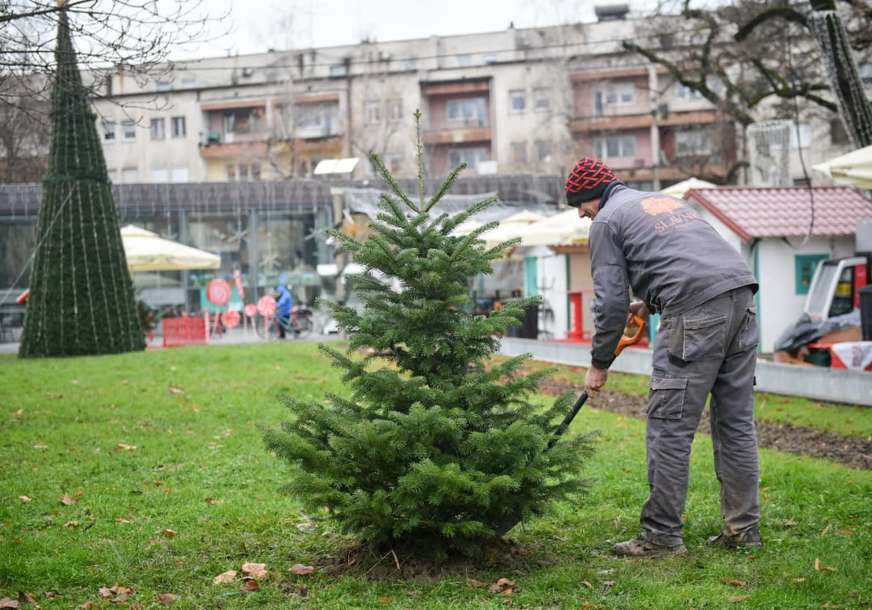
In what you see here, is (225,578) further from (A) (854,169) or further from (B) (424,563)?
(A) (854,169)

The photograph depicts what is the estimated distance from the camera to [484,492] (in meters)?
4.72

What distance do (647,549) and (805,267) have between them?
41.9ft

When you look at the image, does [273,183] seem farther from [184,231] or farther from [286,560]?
[286,560]

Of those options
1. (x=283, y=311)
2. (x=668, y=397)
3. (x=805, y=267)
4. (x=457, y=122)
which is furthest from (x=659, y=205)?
(x=457, y=122)

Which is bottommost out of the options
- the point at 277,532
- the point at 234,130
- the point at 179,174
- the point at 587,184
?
the point at 277,532

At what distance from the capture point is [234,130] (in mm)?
66750

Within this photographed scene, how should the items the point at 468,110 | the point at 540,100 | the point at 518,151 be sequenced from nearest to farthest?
the point at 540,100 < the point at 518,151 < the point at 468,110

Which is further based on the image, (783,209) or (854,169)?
(783,209)

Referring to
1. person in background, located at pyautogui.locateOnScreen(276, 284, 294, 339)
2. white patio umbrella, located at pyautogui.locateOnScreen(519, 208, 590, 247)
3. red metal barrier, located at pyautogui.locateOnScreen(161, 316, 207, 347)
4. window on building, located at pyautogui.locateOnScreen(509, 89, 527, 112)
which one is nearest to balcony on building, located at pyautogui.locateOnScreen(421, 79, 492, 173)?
window on building, located at pyautogui.locateOnScreen(509, 89, 527, 112)

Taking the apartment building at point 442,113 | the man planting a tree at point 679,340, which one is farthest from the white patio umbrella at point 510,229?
the apartment building at point 442,113

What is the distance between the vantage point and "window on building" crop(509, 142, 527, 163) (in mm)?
63688

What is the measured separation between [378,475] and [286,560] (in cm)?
83

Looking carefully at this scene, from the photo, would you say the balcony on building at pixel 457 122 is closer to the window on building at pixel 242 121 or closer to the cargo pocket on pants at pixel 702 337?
the window on building at pixel 242 121

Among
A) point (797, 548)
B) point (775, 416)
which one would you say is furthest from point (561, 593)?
point (775, 416)
